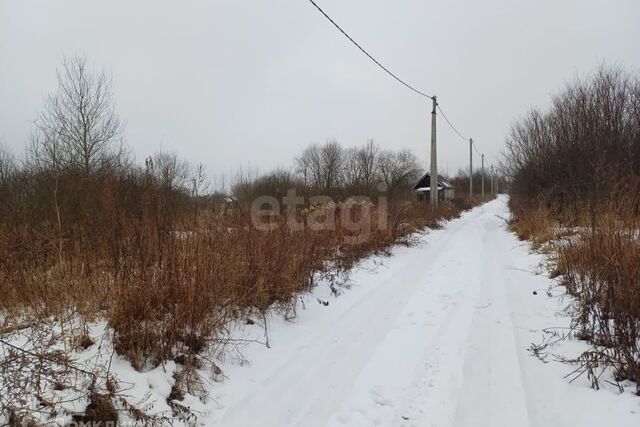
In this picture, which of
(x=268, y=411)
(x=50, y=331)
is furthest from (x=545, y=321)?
(x=50, y=331)

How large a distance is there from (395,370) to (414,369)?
169 millimetres

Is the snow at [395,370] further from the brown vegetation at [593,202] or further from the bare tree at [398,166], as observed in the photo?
the bare tree at [398,166]

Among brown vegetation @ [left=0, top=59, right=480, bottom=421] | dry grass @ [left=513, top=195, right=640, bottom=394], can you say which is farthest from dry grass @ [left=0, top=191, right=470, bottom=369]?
dry grass @ [left=513, top=195, right=640, bottom=394]

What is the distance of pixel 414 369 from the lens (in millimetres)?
3207

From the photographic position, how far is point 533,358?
3.37 meters

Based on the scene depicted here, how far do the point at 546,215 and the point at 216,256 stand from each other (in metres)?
9.78

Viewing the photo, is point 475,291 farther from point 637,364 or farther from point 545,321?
point 637,364

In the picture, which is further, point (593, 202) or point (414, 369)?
point (593, 202)

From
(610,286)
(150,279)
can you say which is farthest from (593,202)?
(150,279)

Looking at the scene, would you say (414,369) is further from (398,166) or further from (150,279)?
(398,166)

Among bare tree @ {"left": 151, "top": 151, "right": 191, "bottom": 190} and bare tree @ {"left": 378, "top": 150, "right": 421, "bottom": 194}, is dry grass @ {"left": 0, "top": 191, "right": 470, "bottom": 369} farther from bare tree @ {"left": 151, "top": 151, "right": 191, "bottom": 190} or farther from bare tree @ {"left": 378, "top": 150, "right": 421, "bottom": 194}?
bare tree @ {"left": 378, "top": 150, "right": 421, "bottom": 194}

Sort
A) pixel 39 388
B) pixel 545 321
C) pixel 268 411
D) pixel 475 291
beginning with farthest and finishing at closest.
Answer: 1. pixel 475 291
2. pixel 545 321
3. pixel 268 411
4. pixel 39 388

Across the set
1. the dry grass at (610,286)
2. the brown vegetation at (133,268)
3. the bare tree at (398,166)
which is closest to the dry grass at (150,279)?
the brown vegetation at (133,268)

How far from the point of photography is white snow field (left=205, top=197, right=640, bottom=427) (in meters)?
2.55
